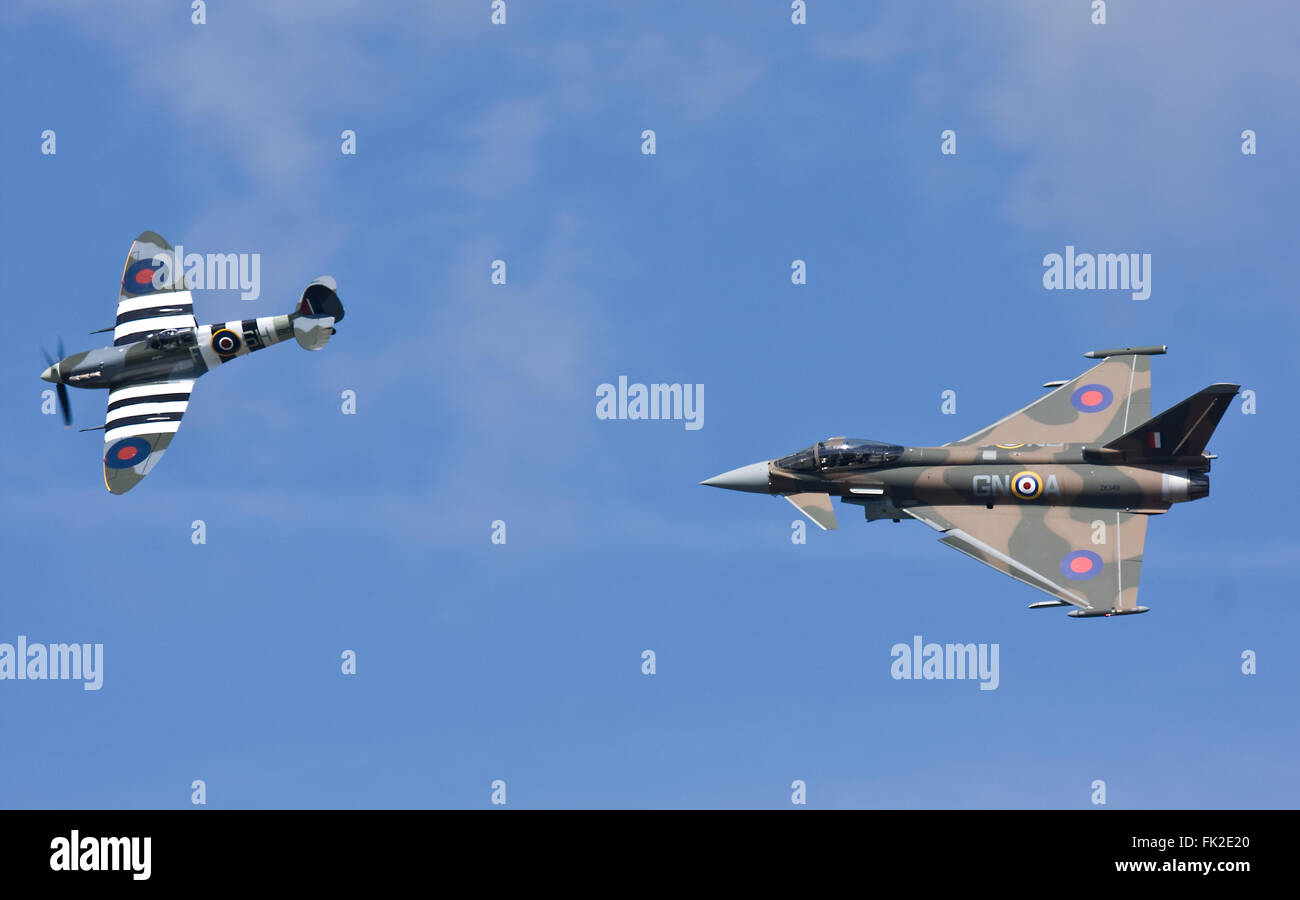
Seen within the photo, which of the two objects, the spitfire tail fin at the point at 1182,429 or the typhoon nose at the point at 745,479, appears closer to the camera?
the spitfire tail fin at the point at 1182,429

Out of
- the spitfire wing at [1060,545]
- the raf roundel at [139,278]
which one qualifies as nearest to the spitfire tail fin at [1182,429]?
the spitfire wing at [1060,545]

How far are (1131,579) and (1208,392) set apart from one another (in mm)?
7873

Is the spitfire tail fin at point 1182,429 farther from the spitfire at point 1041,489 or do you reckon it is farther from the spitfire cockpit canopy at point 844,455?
the spitfire cockpit canopy at point 844,455

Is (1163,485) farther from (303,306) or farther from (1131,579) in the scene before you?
(303,306)

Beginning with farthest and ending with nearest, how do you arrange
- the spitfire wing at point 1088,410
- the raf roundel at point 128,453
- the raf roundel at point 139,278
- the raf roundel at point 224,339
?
the raf roundel at point 139,278 < the raf roundel at point 224,339 < the raf roundel at point 128,453 < the spitfire wing at point 1088,410

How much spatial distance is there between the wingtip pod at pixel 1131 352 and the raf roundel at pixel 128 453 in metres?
40.8

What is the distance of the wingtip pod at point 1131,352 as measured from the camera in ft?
246

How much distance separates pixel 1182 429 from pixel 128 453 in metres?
43.8

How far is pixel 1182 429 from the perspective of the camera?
69.1 metres

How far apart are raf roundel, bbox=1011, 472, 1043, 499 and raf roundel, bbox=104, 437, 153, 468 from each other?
36.5 meters

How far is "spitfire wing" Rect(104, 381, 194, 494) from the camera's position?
74.5 metres

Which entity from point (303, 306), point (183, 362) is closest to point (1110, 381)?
point (303, 306)

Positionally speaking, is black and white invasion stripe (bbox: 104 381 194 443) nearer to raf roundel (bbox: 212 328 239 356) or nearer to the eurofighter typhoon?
the eurofighter typhoon

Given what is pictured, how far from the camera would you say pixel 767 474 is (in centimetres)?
7256
